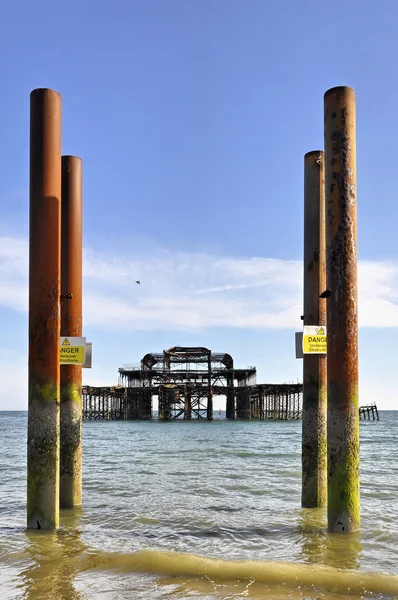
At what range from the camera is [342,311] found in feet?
24.9

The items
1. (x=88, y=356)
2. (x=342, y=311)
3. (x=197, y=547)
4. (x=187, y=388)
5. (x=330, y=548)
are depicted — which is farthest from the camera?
(x=187, y=388)

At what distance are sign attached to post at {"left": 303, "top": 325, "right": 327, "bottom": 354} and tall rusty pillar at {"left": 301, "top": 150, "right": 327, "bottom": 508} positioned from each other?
10.0 inches

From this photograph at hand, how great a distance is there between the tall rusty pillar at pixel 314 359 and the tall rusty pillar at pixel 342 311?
158cm

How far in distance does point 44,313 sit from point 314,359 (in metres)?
3.84

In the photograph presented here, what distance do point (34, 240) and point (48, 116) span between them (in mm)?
1590

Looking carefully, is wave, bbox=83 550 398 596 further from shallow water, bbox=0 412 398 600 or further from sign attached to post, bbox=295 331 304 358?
sign attached to post, bbox=295 331 304 358

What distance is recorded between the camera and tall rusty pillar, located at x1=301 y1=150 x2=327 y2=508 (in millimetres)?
9250

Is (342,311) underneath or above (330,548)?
above

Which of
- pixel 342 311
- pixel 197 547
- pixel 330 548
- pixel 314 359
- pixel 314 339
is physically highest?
Result: pixel 342 311

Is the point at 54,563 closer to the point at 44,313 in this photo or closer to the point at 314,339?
the point at 44,313

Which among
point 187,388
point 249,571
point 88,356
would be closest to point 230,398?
point 187,388

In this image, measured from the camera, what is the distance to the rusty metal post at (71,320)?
9.52 m

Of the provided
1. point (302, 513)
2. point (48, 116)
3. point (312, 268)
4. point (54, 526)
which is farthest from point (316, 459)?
A: point (48, 116)

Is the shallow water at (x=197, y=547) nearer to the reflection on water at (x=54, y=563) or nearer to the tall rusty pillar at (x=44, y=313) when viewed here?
the reflection on water at (x=54, y=563)
